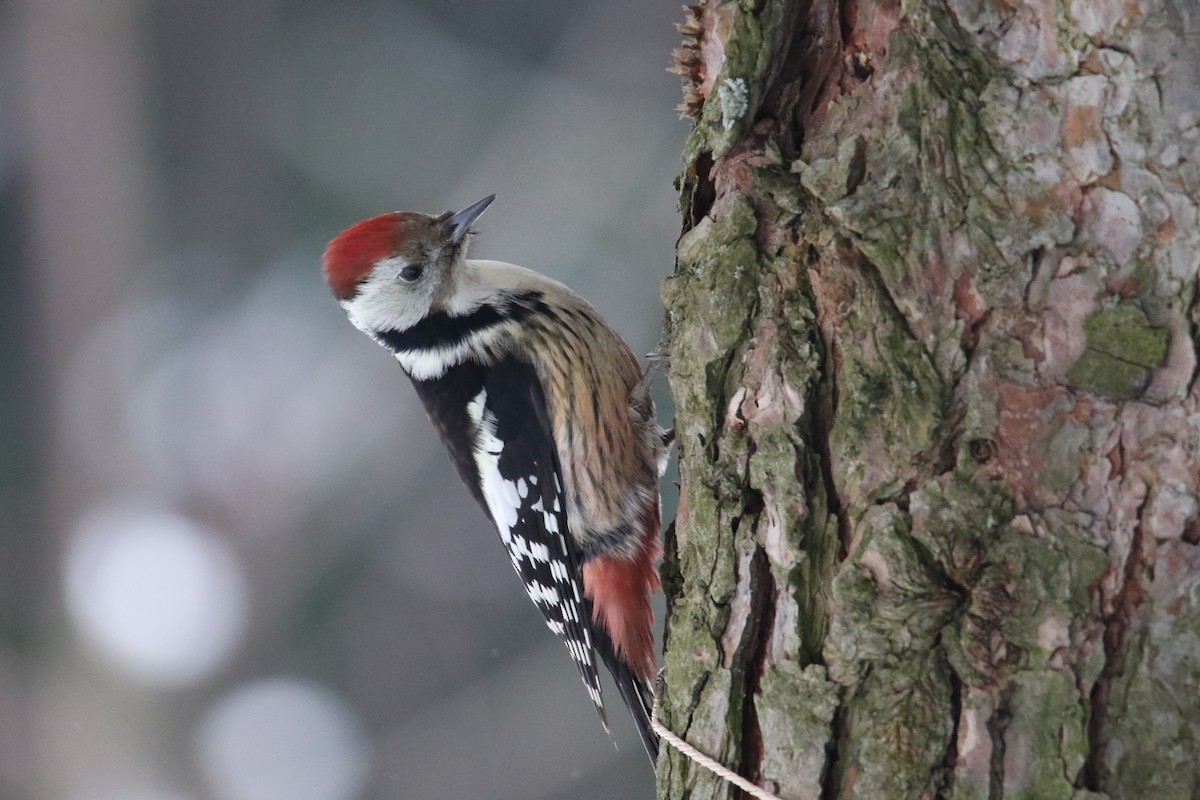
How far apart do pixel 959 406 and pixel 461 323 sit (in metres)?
1.56

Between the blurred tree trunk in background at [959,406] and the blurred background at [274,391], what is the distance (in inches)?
150

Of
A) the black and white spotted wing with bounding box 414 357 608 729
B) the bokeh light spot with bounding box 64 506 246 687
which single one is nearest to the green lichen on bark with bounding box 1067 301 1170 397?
the black and white spotted wing with bounding box 414 357 608 729

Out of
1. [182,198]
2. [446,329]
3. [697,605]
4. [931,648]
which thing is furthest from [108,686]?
[931,648]

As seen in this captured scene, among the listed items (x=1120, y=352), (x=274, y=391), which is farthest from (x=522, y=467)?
(x=274, y=391)

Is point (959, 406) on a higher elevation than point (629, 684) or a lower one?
higher

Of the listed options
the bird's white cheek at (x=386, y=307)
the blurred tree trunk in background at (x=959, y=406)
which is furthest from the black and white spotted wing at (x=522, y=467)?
the blurred tree trunk in background at (x=959, y=406)

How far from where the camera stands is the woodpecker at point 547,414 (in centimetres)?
273

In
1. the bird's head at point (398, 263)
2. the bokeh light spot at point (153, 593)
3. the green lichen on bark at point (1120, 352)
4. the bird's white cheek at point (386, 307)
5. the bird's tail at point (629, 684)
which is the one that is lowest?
the bokeh light spot at point (153, 593)

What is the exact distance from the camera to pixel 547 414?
276 cm

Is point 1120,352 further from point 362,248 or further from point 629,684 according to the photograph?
point 362,248

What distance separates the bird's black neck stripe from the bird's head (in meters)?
0.03

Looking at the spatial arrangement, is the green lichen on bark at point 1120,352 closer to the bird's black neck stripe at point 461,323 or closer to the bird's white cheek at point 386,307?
the bird's black neck stripe at point 461,323

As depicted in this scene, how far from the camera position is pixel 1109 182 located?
1.48m

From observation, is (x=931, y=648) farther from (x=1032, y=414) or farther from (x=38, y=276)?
(x=38, y=276)
